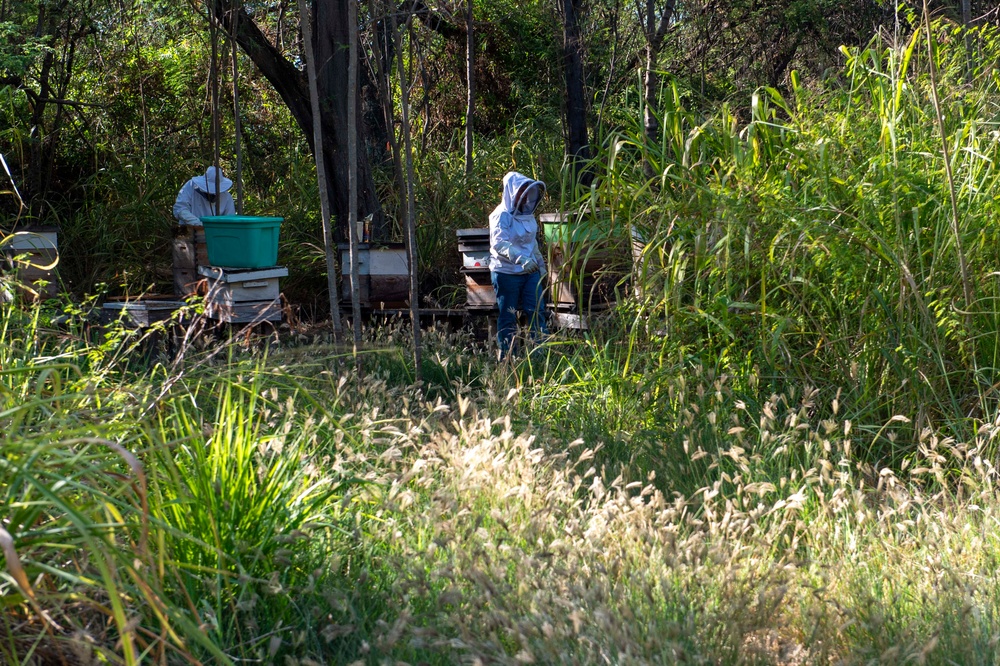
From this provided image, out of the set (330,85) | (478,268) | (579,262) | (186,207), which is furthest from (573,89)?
(186,207)

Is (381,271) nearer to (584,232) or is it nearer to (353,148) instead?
(353,148)

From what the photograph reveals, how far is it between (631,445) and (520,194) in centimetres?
366

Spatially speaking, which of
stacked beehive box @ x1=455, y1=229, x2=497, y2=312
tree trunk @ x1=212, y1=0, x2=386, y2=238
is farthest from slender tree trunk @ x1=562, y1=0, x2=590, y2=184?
stacked beehive box @ x1=455, y1=229, x2=497, y2=312

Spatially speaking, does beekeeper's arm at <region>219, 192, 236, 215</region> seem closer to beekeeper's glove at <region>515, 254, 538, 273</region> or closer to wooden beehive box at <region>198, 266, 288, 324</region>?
wooden beehive box at <region>198, 266, 288, 324</region>

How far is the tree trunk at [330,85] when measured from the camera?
8859mm

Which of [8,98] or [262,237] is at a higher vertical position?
[8,98]

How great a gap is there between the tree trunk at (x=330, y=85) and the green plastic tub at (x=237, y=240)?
6.32 ft

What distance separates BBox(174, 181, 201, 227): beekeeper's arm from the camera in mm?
8726

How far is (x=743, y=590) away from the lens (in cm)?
249

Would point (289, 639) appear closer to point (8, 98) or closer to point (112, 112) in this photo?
point (8, 98)

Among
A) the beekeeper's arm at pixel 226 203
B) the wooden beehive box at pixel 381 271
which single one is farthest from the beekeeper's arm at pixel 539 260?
the beekeeper's arm at pixel 226 203

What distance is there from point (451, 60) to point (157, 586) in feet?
41.4

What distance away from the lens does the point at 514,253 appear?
7348 mm

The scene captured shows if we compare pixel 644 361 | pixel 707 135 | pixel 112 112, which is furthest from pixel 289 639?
pixel 112 112
